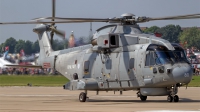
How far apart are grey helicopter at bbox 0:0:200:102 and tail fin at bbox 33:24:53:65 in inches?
143

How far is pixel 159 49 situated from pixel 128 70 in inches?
67.4

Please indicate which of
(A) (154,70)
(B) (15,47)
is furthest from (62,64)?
(B) (15,47)

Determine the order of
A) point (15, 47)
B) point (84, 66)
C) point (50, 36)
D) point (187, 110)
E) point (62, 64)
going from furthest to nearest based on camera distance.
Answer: point (15, 47), point (50, 36), point (62, 64), point (84, 66), point (187, 110)

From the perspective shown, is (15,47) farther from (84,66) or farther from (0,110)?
(0,110)

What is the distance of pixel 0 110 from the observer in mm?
18062

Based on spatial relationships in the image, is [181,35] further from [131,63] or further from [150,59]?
[150,59]

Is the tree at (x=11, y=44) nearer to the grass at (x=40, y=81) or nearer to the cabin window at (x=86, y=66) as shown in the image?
the grass at (x=40, y=81)

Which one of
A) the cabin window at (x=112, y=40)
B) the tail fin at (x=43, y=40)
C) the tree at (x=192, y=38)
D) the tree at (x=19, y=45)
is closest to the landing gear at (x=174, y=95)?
the cabin window at (x=112, y=40)

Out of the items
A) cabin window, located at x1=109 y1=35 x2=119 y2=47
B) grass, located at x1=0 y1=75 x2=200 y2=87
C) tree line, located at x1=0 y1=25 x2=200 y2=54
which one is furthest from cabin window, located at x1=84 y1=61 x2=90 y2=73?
tree line, located at x1=0 y1=25 x2=200 y2=54

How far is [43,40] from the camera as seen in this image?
29.4m

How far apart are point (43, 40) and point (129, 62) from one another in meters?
8.33

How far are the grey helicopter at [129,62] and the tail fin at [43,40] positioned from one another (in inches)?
143

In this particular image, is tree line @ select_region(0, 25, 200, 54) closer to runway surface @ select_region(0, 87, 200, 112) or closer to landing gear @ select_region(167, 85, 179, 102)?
runway surface @ select_region(0, 87, 200, 112)

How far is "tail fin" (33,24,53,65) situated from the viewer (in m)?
28.7
